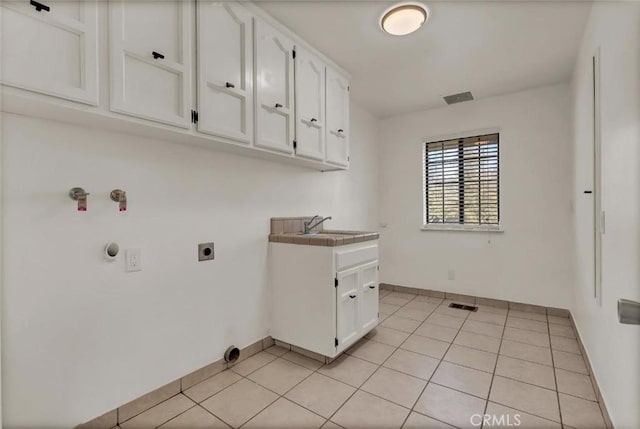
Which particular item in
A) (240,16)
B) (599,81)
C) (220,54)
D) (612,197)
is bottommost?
(612,197)

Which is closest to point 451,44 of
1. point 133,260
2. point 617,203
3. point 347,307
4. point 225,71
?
point 617,203

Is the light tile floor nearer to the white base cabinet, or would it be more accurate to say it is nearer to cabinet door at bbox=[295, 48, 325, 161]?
the white base cabinet

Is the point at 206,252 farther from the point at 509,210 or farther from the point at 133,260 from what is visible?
the point at 509,210

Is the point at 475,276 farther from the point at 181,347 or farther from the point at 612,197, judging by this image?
the point at 181,347

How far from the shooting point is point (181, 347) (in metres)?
1.92

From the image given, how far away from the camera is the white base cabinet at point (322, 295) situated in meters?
2.20

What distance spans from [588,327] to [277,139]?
106 inches

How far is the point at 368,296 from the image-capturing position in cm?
263

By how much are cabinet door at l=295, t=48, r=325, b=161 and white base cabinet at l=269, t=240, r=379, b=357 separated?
0.86m

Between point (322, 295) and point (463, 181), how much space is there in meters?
2.64

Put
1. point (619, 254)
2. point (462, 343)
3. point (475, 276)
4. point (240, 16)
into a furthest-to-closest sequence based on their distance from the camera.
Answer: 1. point (475, 276)
2. point (462, 343)
3. point (240, 16)
4. point (619, 254)

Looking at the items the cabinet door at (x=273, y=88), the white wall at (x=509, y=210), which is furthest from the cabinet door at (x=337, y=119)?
the white wall at (x=509, y=210)

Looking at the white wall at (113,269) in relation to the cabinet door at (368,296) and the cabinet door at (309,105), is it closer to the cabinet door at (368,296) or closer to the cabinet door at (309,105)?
the cabinet door at (309,105)

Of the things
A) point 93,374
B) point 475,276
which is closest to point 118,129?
point 93,374
